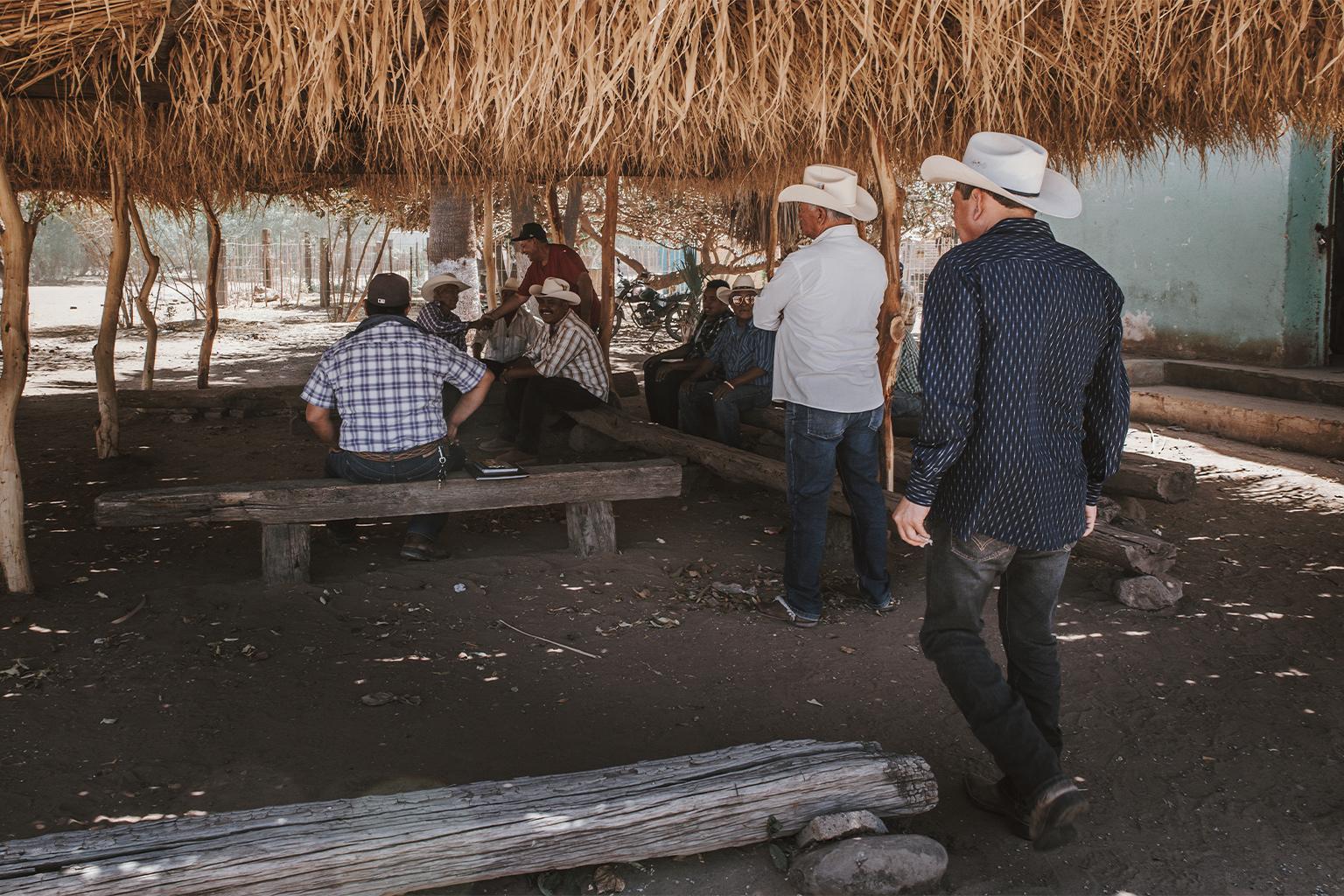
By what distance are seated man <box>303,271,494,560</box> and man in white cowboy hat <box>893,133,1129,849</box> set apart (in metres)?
2.73

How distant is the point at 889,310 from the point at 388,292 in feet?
7.90

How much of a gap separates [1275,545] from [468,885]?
458cm

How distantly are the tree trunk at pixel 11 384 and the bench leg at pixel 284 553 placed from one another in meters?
0.97

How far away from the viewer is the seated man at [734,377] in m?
6.60

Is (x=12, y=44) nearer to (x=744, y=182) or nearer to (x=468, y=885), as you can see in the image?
(x=468, y=885)

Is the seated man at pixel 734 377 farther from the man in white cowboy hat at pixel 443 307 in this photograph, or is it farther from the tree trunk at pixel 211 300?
the tree trunk at pixel 211 300

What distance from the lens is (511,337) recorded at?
8.32 meters

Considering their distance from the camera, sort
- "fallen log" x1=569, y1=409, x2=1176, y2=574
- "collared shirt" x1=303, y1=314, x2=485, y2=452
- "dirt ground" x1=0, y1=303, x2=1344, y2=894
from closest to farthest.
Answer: "dirt ground" x1=0, y1=303, x2=1344, y2=894, "fallen log" x1=569, y1=409, x2=1176, y2=574, "collared shirt" x1=303, y1=314, x2=485, y2=452

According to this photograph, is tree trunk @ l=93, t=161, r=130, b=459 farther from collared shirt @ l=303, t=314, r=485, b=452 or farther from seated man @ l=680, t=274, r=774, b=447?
seated man @ l=680, t=274, r=774, b=447

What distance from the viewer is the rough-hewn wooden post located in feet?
16.6

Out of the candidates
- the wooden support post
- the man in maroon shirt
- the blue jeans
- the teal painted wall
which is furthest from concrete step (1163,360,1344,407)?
the blue jeans

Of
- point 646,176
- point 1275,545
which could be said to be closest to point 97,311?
point 646,176

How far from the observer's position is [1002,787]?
2799 millimetres

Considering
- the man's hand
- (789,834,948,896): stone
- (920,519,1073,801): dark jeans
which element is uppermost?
the man's hand
